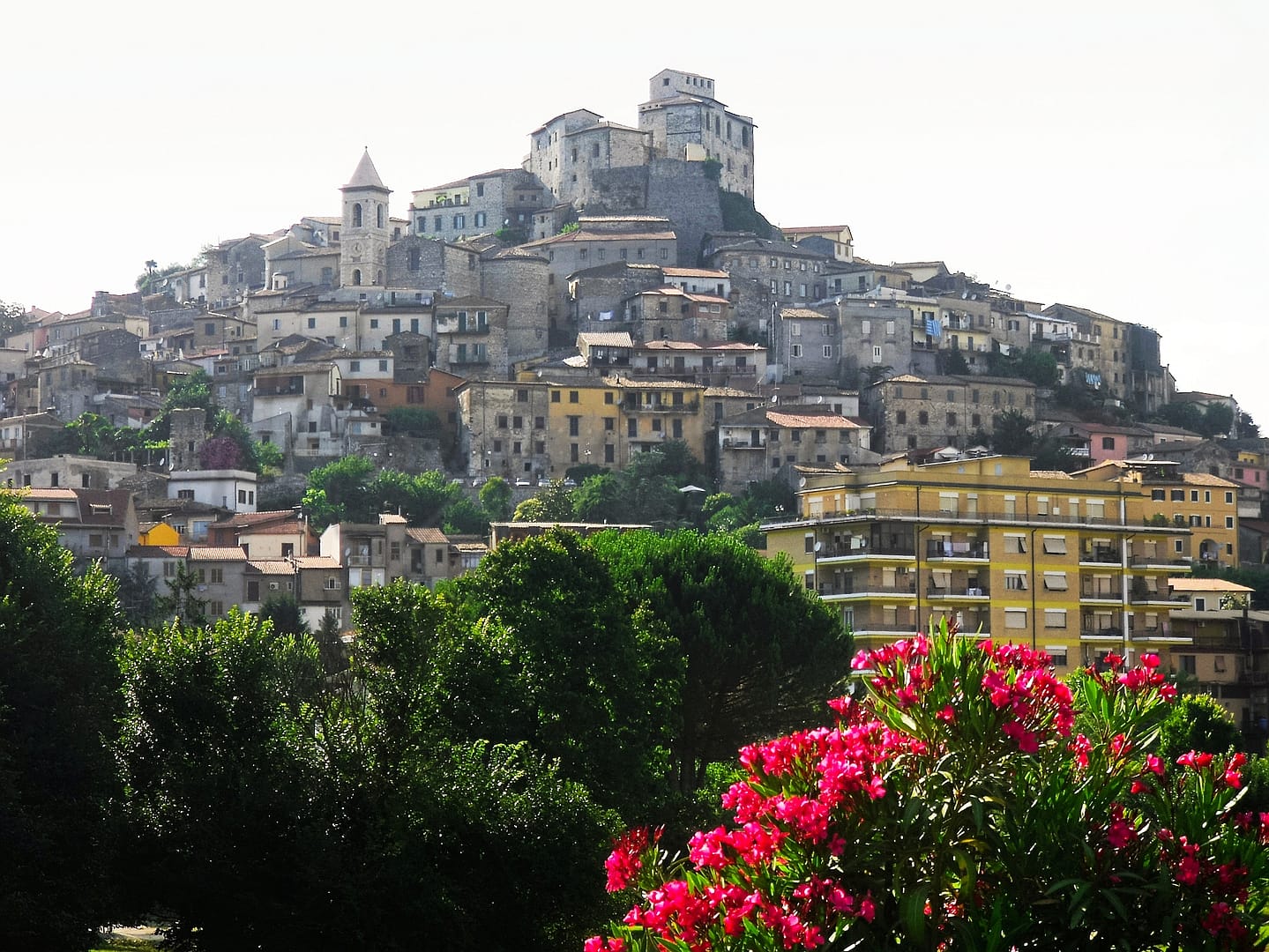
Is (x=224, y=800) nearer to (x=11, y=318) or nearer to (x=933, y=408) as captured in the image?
(x=933, y=408)

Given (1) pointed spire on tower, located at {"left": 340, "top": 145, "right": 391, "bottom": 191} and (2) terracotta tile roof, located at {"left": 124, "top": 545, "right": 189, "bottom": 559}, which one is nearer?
(2) terracotta tile roof, located at {"left": 124, "top": 545, "right": 189, "bottom": 559}

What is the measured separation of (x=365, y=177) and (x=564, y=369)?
2486 cm

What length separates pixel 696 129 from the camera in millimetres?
130875

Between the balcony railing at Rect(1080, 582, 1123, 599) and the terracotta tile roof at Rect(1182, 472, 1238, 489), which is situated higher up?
the terracotta tile roof at Rect(1182, 472, 1238, 489)

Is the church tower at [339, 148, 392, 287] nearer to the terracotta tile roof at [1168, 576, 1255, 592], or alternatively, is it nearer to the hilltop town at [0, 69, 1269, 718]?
the hilltop town at [0, 69, 1269, 718]

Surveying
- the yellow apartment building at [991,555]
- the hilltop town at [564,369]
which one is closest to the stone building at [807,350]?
the hilltop town at [564,369]

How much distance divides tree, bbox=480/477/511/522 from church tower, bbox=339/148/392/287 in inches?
1027

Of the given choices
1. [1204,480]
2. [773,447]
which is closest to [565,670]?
[773,447]

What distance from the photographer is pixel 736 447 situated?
98500mm

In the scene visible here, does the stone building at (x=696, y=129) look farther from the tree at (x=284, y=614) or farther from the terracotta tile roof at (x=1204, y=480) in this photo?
the tree at (x=284, y=614)

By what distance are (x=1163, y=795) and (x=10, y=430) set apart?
→ 95.6 m

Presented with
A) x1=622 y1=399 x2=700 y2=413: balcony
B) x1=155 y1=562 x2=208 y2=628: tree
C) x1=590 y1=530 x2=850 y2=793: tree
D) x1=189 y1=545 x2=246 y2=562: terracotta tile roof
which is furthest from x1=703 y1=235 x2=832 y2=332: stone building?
x1=590 y1=530 x2=850 y2=793: tree

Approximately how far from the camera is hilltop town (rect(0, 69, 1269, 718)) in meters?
92.7

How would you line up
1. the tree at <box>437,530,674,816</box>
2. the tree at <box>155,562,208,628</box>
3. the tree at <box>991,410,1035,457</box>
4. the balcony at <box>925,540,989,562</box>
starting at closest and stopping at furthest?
1. the tree at <box>437,530,674,816</box>
2. the balcony at <box>925,540,989,562</box>
3. the tree at <box>155,562,208,628</box>
4. the tree at <box>991,410,1035,457</box>
